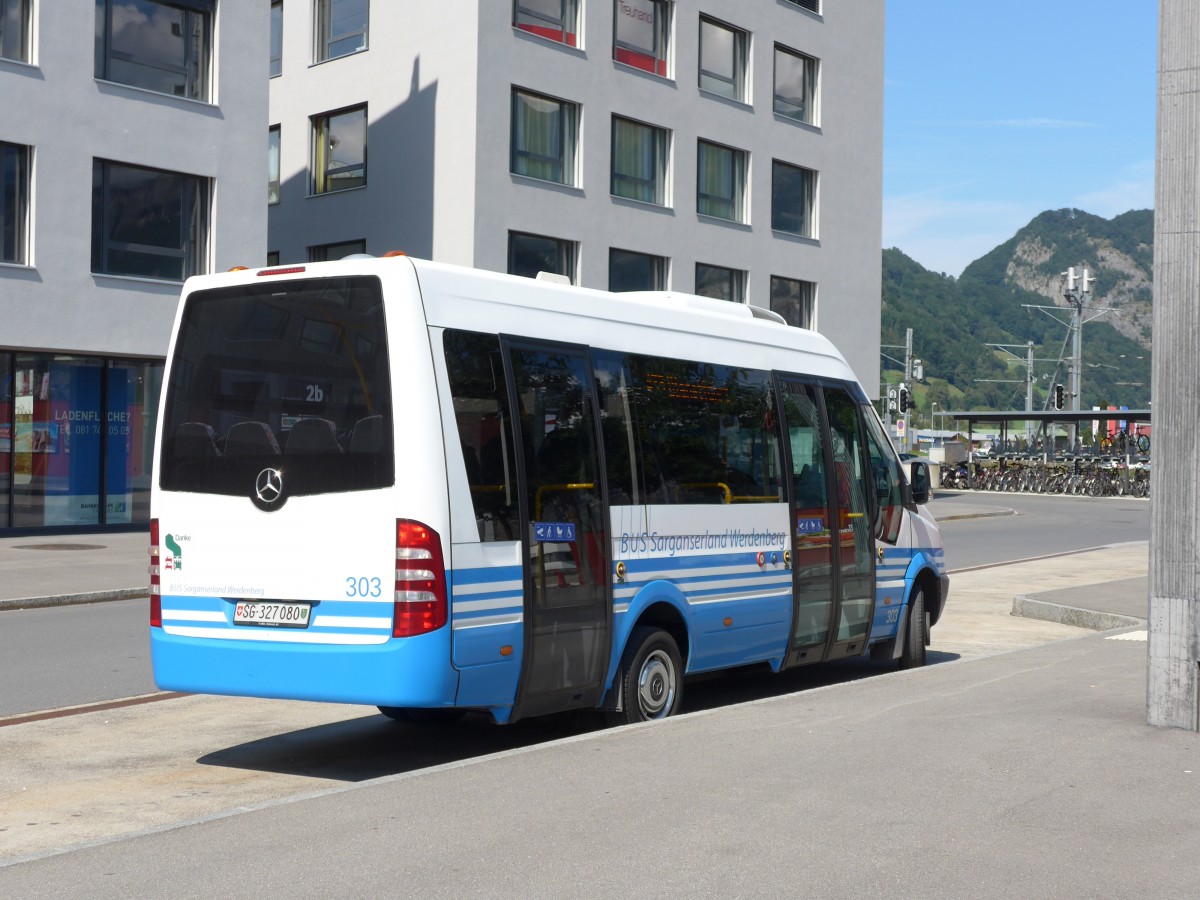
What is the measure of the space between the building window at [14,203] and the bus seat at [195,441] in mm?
17745

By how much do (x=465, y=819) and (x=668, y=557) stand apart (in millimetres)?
3193

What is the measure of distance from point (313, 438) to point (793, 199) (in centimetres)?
3406

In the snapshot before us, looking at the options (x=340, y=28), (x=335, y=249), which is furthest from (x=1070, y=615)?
(x=340, y=28)

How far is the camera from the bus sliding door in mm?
10125

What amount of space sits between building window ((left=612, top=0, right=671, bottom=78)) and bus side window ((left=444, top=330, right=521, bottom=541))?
2772 centimetres

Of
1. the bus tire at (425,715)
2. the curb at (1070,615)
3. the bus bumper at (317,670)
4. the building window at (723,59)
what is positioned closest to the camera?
the bus bumper at (317,670)

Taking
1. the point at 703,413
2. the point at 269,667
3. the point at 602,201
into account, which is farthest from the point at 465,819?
the point at 602,201

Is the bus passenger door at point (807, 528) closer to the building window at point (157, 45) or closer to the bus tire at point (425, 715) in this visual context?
the bus tire at point (425, 715)

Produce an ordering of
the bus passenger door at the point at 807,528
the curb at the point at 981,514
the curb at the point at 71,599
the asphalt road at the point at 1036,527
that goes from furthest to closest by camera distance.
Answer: the curb at the point at 981,514
the asphalt road at the point at 1036,527
the curb at the point at 71,599
the bus passenger door at the point at 807,528

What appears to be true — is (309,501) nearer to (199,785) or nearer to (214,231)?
(199,785)

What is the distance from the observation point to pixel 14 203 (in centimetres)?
2398

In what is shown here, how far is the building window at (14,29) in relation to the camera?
2367 centimetres

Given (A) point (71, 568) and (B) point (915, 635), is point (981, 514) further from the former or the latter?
(B) point (915, 635)

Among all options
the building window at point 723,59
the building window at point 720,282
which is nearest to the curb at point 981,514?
the building window at point 720,282
